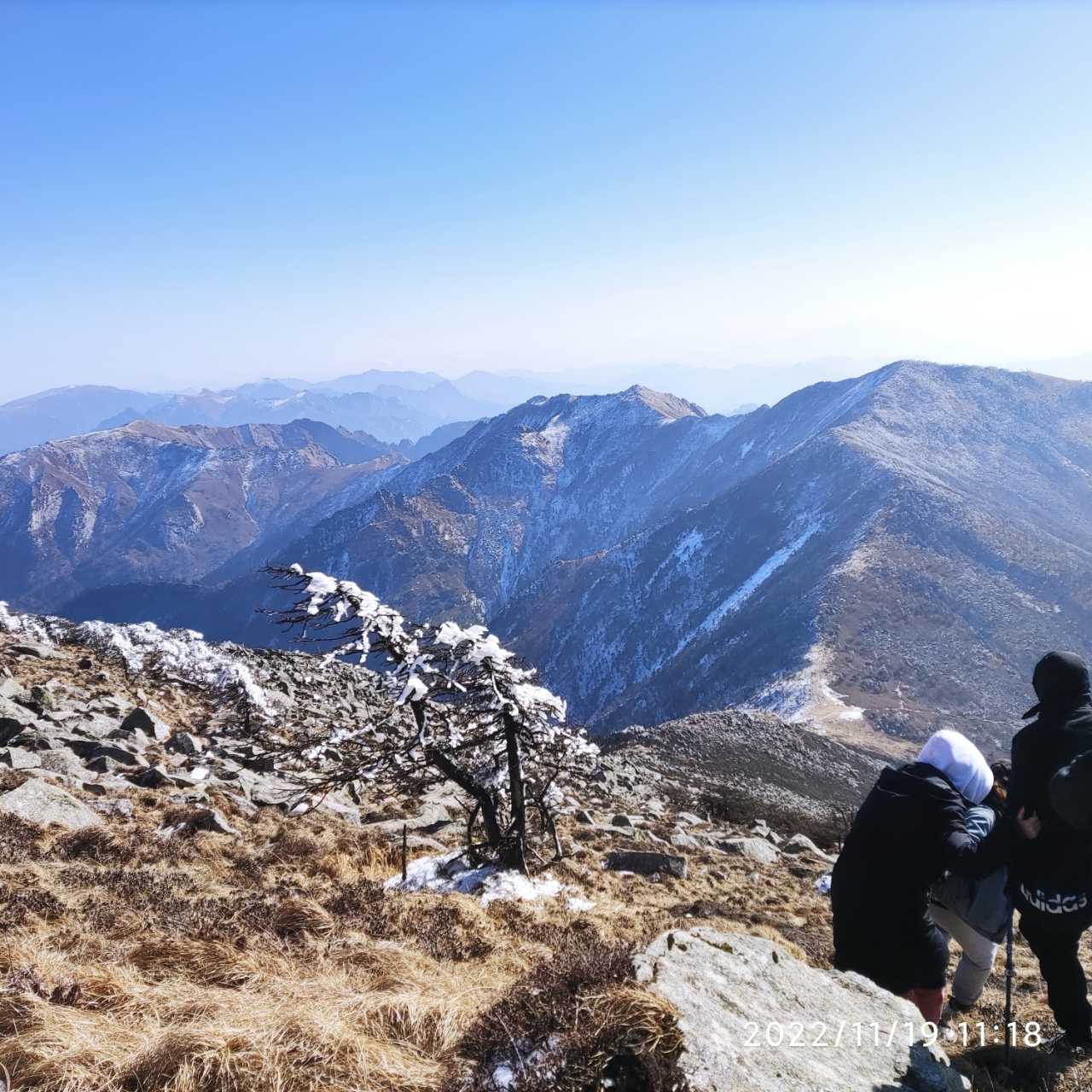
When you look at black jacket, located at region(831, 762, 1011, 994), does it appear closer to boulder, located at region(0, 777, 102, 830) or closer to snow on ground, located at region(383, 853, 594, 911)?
snow on ground, located at region(383, 853, 594, 911)

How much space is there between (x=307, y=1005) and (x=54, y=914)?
156 inches

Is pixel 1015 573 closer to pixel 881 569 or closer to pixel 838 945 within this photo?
pixel 881 569

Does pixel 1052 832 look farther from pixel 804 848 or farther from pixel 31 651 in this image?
pixel 31 651

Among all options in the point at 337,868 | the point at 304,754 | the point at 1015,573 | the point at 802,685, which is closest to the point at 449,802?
the point at 337,868

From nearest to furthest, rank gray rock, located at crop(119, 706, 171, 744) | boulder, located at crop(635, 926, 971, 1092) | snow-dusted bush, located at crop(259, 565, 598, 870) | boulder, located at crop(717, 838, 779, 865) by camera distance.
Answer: boulder, located at crop(635, 926, 971, 1092) < snow-dusted bush, located at crop(259, 565, 598, 870) < boulder, located at crop(717, 838, 779, 865) < gray rock, located at crop(119, 706, 171, 744)

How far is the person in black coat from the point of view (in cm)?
449

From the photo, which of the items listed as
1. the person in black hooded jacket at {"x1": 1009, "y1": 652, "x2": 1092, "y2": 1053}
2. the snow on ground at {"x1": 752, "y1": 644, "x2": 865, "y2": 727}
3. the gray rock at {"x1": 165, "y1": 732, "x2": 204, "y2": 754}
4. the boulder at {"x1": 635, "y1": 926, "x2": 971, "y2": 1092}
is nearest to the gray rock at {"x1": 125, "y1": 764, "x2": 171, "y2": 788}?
the gray rock at {"x1": 165, "y1": 732, "x2": 204, "y2": 754}

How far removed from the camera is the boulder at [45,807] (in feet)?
32.5

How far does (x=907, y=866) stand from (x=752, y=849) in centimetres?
1494

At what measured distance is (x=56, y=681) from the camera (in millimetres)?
21609

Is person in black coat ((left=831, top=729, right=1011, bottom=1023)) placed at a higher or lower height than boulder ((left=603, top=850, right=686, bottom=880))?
higher

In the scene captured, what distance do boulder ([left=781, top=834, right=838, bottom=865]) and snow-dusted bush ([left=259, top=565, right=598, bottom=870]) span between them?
11804mm

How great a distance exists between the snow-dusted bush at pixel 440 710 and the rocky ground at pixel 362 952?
1.19 meters
